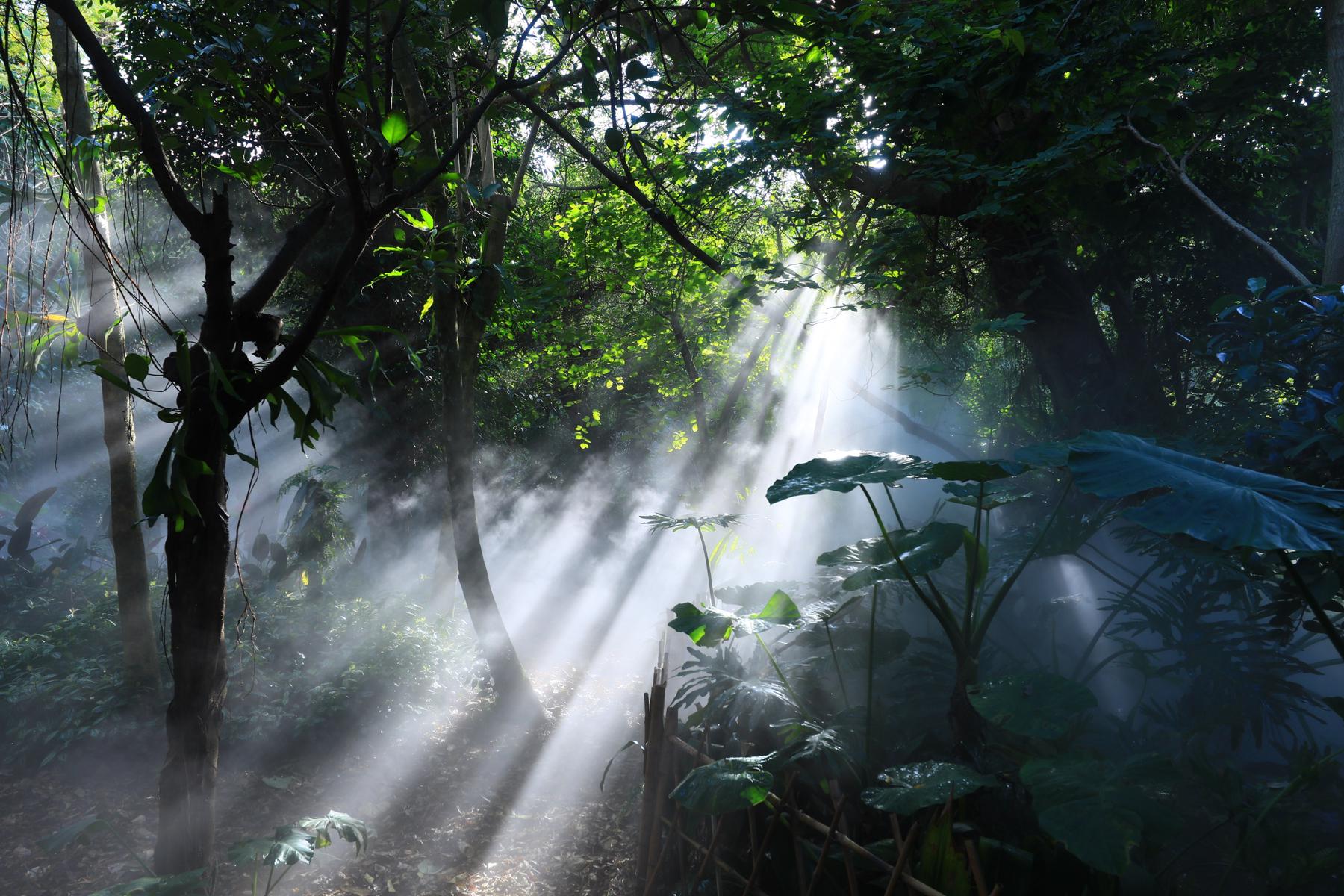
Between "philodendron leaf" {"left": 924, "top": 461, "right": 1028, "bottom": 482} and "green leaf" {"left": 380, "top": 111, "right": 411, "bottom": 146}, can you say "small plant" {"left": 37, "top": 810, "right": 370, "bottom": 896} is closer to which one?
"green leaf" {"left": 380, "top": 111, "right": 411, "bottom": 146}

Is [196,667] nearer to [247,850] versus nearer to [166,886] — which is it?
[166,886]

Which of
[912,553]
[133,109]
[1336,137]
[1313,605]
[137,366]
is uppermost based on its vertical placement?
[1336,137]

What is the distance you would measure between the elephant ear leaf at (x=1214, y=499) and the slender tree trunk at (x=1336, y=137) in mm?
1401

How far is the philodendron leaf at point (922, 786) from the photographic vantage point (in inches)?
83.7

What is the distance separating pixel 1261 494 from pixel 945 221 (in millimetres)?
3630

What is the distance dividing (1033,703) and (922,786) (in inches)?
17.8

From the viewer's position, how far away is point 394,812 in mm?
4691

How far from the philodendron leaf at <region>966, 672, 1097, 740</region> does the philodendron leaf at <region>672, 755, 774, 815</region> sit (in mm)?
713

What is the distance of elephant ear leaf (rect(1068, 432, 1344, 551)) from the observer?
1.71 m

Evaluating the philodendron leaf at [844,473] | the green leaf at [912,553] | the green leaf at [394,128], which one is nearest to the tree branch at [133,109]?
the green leaf at [394,128]

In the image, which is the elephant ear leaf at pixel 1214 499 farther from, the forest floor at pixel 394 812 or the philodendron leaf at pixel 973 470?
the forest floor at pixel 394 812

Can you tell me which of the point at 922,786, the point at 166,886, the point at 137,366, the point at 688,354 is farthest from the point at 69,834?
the point at 688,354

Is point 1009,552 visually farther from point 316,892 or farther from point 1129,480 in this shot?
point 316,892

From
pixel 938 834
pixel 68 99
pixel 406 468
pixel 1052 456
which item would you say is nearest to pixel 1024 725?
pixel 938 834
